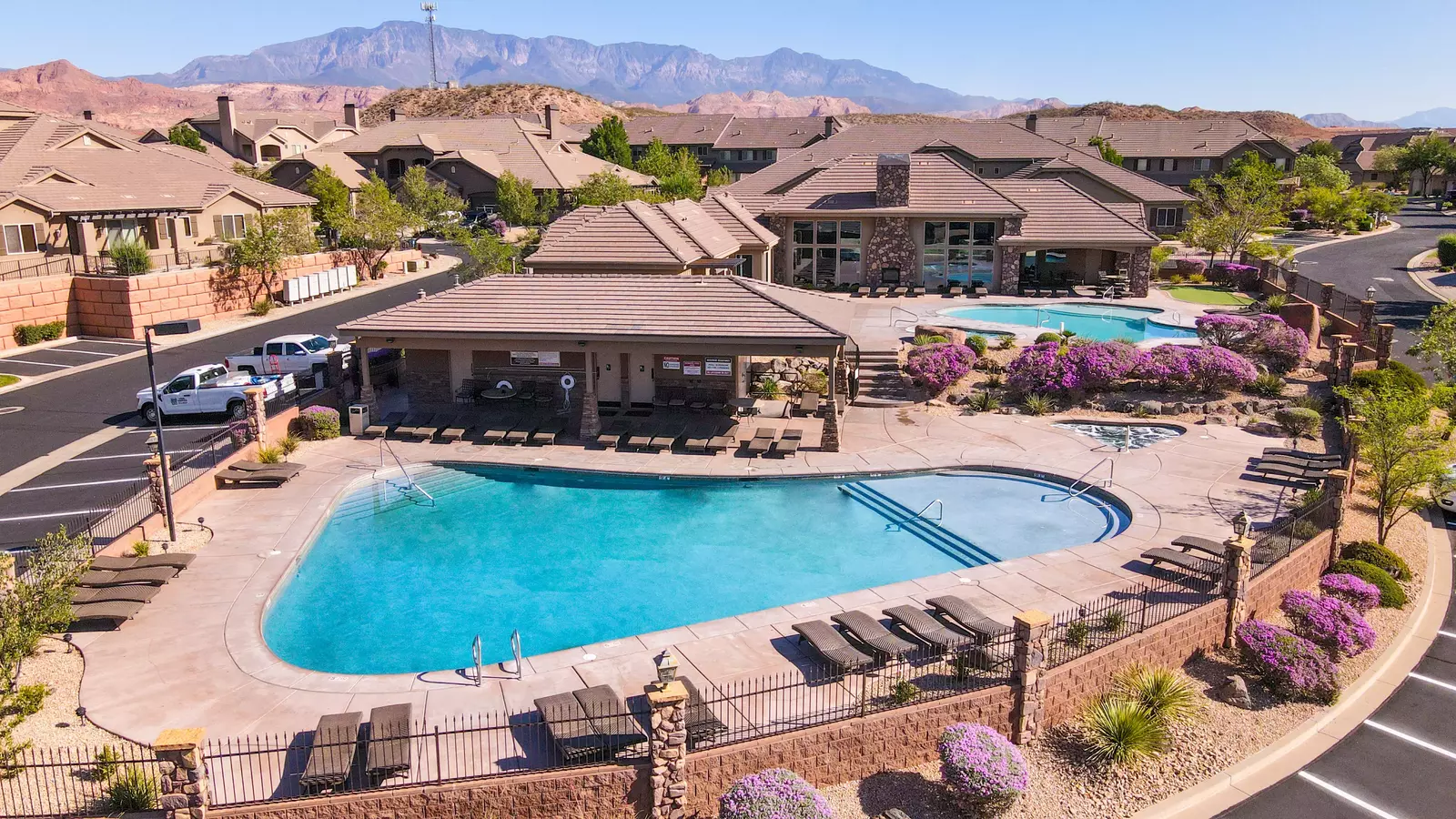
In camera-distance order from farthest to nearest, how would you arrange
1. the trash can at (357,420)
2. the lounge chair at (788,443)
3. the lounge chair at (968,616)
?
1. the trash can at (357,420)
2. the lounge chair at (788,443)
3. the lounge chair at (968,616)

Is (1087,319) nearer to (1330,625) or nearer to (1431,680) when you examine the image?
(1330,625)

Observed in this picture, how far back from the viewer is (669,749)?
12.4 meters

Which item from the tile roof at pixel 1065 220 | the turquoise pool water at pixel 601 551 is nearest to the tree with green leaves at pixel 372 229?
the turquoise pool water at pixel 601 551

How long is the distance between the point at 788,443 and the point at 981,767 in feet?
46.0

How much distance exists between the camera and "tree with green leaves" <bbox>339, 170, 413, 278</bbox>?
52125mm

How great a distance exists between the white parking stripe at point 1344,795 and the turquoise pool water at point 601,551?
6.96 metres

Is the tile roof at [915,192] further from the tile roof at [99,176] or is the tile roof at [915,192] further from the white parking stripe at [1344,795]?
the white parking stripe at [1344,795]

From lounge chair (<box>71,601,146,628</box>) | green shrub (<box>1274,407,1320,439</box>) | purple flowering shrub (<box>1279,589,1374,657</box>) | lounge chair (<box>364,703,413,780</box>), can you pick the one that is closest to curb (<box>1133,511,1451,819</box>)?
purple flowering shrub (<box>1279,589,1374,657</box>)

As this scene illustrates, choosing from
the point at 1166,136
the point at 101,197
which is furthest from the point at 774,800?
the point at 1166,136

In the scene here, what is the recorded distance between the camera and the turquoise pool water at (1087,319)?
128 ft

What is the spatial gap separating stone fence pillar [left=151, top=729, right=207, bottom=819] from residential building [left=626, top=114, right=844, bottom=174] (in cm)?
9219

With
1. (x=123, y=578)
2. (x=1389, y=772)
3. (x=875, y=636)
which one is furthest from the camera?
(x=123, y=578)

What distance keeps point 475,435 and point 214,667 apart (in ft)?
41.2

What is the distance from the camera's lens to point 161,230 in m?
49.3
